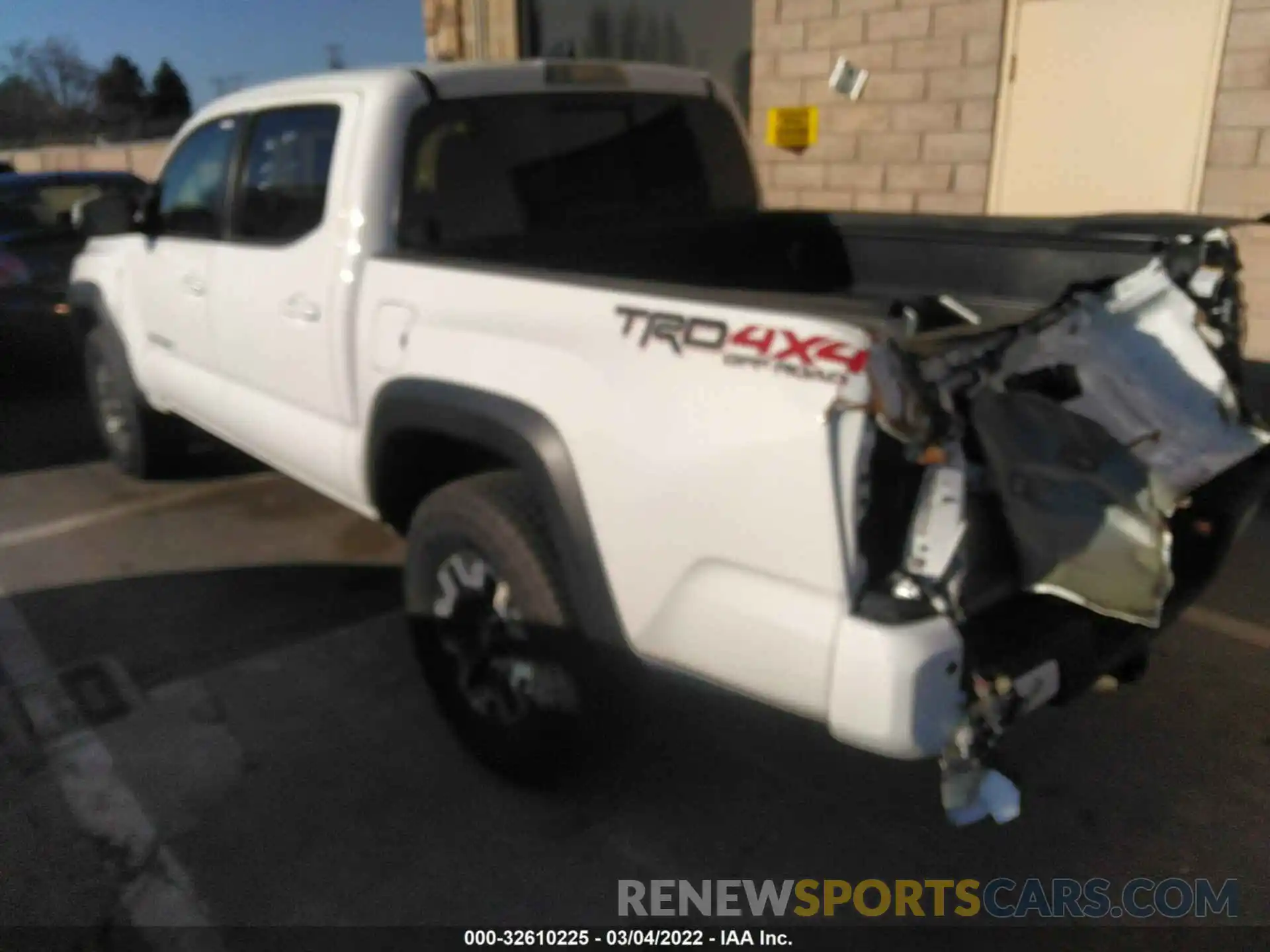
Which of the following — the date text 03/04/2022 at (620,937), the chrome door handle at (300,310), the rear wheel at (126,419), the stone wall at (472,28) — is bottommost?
the date text 03/04/2022 at (620,937)

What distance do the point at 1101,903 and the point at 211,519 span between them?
4220 mm

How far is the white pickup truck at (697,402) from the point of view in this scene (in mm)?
1999

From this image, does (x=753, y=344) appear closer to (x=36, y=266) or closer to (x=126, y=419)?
(x=126, y=419)

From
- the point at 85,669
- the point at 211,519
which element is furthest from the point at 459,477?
the point at 211,519

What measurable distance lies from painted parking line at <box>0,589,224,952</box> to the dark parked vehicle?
4.15 m

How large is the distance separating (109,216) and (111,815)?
289 cm

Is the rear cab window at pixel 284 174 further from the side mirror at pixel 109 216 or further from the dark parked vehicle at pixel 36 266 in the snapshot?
the dark parked vehicle at pixel 36 266

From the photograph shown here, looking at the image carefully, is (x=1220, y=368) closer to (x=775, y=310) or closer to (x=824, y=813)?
(x=775, y=310)

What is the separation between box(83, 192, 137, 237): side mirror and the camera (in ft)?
15.3

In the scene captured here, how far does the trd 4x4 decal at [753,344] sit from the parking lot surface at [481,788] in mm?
758

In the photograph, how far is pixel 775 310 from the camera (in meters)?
2.05

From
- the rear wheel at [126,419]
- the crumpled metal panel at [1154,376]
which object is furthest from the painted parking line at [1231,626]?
the rear wheel at [126,419]

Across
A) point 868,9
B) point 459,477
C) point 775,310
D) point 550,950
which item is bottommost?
point 550,950

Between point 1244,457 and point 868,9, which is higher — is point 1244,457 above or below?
below
